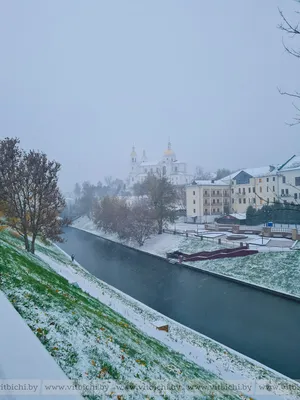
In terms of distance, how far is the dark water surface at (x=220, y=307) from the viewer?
41.4 feet

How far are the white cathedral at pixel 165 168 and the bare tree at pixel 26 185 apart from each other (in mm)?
79715

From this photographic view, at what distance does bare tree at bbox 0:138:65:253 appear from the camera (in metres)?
18.5

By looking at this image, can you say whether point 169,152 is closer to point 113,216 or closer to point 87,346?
point 113,216

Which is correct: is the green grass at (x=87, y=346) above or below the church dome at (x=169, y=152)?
below

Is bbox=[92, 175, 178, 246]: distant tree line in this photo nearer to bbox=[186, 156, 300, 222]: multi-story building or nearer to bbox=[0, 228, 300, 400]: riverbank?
bbox=[186, 156, 300, 222]: multi-story building

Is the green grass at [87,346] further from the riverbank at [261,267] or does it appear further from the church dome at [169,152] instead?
the church dome at [169,152]

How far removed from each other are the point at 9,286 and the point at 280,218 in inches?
1680

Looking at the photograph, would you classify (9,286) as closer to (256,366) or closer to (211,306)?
(256,366)

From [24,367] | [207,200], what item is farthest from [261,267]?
[207,200]

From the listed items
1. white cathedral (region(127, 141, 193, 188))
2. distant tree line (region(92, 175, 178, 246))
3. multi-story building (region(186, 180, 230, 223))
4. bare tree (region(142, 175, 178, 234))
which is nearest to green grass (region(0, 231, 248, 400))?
distant tree line (region(92, 175, 178, 246))

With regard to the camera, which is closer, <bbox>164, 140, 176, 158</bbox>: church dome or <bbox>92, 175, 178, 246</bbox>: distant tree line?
<bbox>92, 175, 178, 246</bbox>: distant tree line

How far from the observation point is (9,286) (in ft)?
22.9

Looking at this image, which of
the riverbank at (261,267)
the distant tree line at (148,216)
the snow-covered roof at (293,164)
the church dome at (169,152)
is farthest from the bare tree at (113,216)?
the church dome at (169,152)

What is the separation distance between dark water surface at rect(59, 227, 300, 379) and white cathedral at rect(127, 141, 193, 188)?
73.6 m
